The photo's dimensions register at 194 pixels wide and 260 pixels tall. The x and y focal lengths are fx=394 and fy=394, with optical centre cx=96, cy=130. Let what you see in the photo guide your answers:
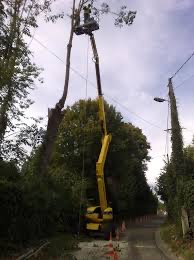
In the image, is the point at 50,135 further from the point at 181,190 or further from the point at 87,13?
the point at 87,13

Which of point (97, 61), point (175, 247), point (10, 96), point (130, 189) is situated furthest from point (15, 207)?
point (130, 189)

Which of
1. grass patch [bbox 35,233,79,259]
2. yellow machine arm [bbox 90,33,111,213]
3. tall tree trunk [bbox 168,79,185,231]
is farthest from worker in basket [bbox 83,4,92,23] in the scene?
grass patch [bbox 35,233,79,259]

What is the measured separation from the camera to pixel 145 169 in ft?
194

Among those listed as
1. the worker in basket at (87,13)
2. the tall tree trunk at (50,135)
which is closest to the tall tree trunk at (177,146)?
the tall tree trunk at (50,135)

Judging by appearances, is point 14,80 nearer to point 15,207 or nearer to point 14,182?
point 14,182

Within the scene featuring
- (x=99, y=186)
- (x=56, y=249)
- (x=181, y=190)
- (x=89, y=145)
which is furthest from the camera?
(x=89, y=145)

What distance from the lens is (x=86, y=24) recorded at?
23.6 metres

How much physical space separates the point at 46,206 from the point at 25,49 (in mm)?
8077

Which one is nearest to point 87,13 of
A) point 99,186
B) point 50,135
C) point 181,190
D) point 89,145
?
point 50,135

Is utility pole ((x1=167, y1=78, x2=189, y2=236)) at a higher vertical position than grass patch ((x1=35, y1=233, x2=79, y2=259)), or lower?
higher

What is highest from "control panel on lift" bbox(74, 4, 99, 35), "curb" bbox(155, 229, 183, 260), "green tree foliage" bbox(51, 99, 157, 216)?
"control panel on lift" bbox(74, 4, 99, 35)

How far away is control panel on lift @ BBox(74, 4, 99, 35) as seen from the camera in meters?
23.5

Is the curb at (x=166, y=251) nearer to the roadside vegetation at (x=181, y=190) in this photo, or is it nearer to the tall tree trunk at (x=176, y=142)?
the roadside vegetation at (x=181, y=190)

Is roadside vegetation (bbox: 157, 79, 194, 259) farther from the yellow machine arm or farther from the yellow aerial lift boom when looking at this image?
the yellow machine arm
